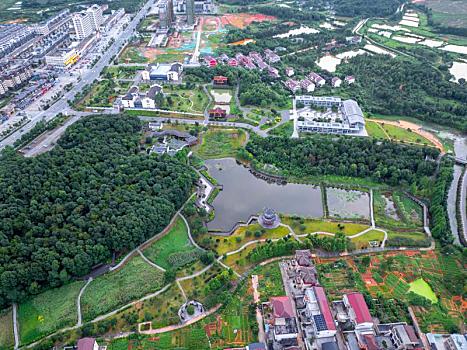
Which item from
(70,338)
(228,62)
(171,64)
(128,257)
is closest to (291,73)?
(228,62)

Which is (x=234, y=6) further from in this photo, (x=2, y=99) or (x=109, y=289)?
(x=109, y=289)

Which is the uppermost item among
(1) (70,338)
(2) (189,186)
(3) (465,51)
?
(3) (465,51)

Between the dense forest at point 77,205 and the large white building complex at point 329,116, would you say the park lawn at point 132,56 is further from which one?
the large white building complex at point 329,116

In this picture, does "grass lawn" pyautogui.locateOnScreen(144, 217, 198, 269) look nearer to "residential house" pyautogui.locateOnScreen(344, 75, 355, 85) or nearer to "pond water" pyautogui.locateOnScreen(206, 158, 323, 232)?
"pond water" pyautogui.locateOnScreen(206, 158, 323, 232)

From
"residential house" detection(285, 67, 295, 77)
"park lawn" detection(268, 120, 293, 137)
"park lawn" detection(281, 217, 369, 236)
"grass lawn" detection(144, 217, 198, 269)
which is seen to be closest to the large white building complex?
"park lawn" detection(268, 120, 293, 137)

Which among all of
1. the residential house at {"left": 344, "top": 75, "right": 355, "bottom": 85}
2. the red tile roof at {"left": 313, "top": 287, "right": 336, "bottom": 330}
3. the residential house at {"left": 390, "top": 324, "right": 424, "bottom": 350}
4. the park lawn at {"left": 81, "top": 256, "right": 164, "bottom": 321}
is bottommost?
the park lawn at {"left": 81, "top": 256, "right": 164, "bottom": 321}

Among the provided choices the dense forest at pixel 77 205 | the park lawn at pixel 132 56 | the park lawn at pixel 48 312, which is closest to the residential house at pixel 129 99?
the dense forest at pixel 77 205
